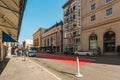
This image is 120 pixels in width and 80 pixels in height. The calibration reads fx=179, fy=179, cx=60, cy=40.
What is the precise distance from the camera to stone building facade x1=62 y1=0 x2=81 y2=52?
61.8 meters

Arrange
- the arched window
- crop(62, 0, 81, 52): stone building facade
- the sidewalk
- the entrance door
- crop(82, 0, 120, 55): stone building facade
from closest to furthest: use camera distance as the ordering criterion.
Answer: the sidewalk, crop(82, 0, 120, 55): stone building facade, the entrance door, the arched window, crop(62, 0, 81, 52): stone building facade

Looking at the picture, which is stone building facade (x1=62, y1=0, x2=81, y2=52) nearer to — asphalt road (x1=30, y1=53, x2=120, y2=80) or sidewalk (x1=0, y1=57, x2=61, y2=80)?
asphalt road (x1=30, y1=53, x2=120, y2=80)

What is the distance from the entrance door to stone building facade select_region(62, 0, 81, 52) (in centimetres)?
1564

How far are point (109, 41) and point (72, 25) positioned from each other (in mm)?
24919

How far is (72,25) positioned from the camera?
2650 inches

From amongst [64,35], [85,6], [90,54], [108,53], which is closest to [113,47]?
[108,53]

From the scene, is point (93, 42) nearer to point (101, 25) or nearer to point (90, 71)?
point (101, 25)

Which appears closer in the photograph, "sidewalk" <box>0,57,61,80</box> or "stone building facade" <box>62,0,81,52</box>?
"sidewalk" <box>0,57,61,80</box>

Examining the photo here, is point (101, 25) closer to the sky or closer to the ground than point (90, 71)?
closer to the sky

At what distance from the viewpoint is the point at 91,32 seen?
52344mm

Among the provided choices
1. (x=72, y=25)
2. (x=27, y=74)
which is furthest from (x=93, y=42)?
(x=27, y=74)

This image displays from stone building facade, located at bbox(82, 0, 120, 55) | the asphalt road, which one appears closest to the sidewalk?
the asphalt road

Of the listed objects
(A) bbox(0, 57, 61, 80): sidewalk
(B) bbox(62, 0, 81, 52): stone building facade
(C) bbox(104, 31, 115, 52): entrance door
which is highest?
(B) bbox(62, 0, 81, 52): stone building facade

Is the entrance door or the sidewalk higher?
the entrance door
